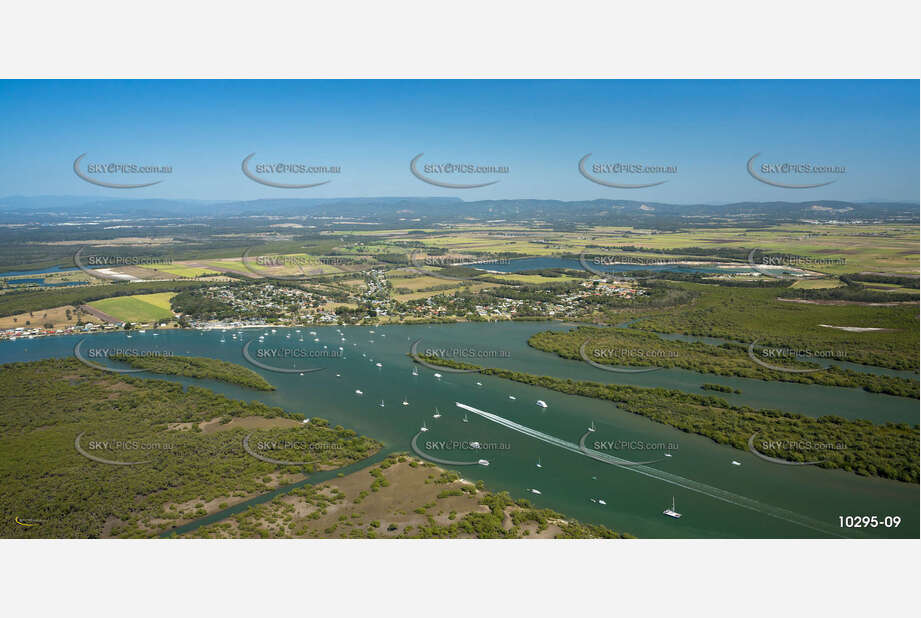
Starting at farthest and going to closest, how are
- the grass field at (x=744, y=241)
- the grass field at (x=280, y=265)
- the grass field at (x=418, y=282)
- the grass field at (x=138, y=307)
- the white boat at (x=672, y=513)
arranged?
the grass field at (x=280, y=265), the grass field at (x=418, y=282), the grass field at (x=744, y=241), the grass field at (x=138, y=307), the white boat at (x=672, y=513)

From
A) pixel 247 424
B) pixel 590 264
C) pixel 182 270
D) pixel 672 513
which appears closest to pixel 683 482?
pixel 672 513

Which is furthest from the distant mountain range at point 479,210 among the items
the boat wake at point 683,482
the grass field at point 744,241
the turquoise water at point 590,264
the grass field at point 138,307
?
the grass field at point 138,307

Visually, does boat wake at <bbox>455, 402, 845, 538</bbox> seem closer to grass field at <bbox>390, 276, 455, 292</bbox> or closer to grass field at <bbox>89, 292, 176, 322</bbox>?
grass field at <bbox>390, 276, 455, 292</bbox>

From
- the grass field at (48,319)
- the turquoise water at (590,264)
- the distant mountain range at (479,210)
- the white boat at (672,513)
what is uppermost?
the distant mountain range at (479,210)

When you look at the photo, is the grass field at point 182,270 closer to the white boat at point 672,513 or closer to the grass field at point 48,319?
the grass field at point 48,319

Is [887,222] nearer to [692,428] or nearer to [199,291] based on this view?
[692,428]
